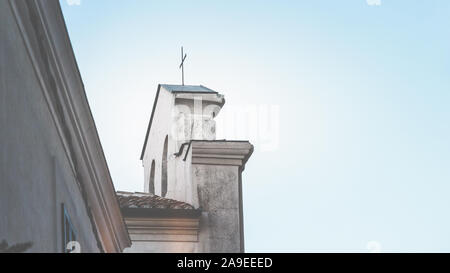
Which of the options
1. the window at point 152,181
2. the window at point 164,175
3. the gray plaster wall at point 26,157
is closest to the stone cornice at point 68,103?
the gray plaster wall at point 26,157

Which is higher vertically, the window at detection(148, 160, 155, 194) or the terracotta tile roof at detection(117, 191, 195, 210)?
the window at detection(148, 160, 155, 194)

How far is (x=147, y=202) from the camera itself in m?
18.5

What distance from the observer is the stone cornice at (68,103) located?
8.57 metres

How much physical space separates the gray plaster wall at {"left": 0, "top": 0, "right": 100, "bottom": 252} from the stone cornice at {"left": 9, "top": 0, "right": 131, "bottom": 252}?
11cm

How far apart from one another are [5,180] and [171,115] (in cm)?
1229

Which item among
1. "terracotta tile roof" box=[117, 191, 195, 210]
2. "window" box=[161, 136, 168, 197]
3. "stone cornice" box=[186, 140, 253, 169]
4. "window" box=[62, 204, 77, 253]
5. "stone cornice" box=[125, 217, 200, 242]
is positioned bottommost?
"window" box=[62, 204, 77, 253]

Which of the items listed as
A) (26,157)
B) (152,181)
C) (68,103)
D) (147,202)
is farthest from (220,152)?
(26,157)

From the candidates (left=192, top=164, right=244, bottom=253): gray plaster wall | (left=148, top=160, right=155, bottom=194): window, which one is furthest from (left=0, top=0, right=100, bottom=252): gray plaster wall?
(left=148, top=160, right=155, bottom=194): window

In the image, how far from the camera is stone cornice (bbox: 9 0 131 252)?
8570mm

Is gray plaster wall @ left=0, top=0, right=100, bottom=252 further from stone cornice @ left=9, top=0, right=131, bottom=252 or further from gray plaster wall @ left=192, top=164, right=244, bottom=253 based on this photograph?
gray plaster wall @ left=192, top=164, right=244, bottom=253

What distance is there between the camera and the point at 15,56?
812 centimetres

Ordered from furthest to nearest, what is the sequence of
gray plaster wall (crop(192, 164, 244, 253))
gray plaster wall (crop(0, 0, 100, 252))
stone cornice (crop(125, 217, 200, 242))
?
1. gray plaster wall (crop(192, 164, 244, 253))
2. stone cornice (crop(125, 217, 200, 242))
3. gray plaster wall (crop(0, 0, 100, 252))

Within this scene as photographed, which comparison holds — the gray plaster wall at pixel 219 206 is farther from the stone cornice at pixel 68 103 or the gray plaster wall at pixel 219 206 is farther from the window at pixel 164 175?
the stone cornice at pixel 68 103
